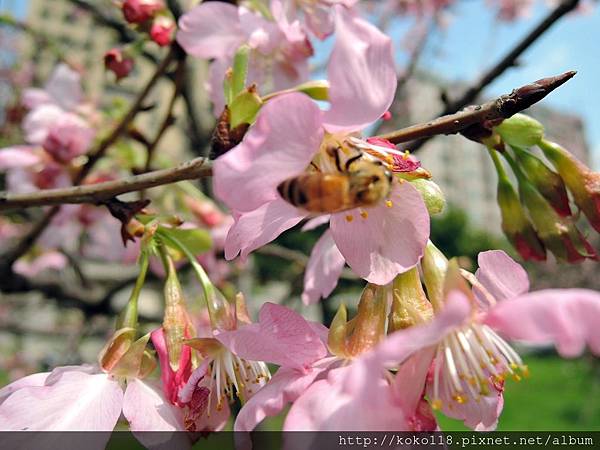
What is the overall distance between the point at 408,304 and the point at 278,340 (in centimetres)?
14

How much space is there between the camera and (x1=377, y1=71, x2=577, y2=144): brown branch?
552mm

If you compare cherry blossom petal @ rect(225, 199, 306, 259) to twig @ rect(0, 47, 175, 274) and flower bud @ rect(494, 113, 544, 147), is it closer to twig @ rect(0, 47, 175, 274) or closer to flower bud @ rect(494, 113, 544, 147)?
flower bud @ rect(494, 113, 544, 147)

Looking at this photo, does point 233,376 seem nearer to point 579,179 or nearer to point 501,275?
point 501,275

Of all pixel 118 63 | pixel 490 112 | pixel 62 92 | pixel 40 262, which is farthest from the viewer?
pixel 40 262

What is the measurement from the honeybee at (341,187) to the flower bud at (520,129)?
18cm

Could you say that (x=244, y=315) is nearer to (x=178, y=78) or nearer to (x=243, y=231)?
(x=243, y=231)

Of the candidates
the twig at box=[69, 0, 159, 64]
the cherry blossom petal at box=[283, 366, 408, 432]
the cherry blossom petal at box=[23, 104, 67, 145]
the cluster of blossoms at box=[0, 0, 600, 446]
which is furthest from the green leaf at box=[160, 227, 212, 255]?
the twig at box=[69, 0, 159, 64]

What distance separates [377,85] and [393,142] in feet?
0.34

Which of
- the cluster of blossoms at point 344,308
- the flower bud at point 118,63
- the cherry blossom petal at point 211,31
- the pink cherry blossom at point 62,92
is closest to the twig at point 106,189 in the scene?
the cluster of blossoms at point 344,308

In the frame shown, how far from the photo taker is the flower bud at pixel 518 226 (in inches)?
29.6

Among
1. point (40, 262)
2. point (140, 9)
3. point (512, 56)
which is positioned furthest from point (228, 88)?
point (40, 262)

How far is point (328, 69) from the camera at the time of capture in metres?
0.49

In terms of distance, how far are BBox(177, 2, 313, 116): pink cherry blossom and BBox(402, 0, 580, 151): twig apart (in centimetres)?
32

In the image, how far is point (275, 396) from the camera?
0.49 meters
